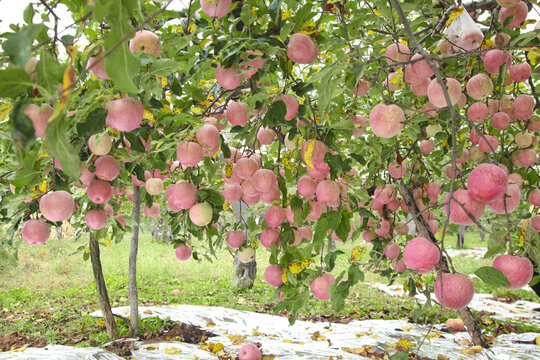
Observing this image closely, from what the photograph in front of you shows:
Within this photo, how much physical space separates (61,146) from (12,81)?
16 centimetres

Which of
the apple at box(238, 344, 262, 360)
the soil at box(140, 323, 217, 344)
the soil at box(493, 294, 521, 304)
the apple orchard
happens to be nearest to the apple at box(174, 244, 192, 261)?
the apple orchard

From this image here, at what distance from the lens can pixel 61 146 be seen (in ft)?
1.70

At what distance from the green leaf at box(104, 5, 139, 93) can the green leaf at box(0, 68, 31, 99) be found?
14cm

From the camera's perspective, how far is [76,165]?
1.80ft

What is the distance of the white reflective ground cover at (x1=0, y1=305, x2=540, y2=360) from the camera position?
9.06 feet

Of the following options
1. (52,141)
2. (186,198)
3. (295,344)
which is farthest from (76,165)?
(295,344)

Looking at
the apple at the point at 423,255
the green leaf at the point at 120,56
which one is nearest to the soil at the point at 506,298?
the apple at the point at 423,255

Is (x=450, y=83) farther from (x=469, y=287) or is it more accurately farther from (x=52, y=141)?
(x=52, y=141)

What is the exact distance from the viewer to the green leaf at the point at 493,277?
92cm

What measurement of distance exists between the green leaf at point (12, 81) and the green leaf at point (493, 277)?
3.62 feet

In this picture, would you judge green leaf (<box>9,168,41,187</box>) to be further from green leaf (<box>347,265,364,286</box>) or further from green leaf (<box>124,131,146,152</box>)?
green leaf (<box>347,265,364,286</box>)

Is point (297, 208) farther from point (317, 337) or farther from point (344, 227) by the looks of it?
point (317, 337)

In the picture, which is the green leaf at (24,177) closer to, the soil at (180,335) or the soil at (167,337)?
the soil at (167,337)

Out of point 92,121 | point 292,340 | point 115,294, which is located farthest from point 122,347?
point 115,294
